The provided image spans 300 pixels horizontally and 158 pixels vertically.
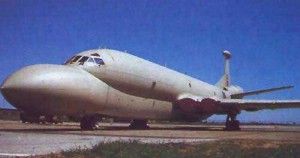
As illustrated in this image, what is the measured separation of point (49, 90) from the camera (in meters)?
21.9

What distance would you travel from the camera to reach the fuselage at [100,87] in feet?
71.1

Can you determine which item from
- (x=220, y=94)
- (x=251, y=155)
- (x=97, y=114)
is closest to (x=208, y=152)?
(x=251, y=155)

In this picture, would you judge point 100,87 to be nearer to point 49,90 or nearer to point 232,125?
point 49,90

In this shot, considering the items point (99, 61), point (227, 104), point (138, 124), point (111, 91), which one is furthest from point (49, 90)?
point (227, 104)

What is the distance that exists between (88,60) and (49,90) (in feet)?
14.8

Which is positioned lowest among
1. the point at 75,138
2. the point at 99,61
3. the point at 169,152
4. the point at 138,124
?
the point at 169,152

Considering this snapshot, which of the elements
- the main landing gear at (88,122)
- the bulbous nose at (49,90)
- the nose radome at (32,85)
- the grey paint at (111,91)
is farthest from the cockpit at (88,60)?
the main landing gear at (88,122)

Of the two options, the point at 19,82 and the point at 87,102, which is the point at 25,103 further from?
A: the point at 87,102

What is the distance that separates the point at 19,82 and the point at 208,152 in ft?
41.7

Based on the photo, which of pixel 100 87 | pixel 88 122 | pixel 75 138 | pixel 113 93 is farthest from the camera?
pixel 113 93

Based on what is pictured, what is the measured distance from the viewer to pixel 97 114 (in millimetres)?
25672

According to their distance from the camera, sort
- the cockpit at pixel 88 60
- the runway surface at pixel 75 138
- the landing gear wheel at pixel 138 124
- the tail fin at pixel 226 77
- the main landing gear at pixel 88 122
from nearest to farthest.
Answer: the runway surface at pixel 75 138 → the main landing gear at pixel 88 122 → the cockpit at pixel 88 60 → the landing gear wheel at pixel 138 124 → the tail fin at pixel 226 77

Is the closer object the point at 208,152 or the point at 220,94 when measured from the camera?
the point at 208,152

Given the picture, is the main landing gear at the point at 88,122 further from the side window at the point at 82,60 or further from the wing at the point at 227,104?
the wing at the point at 227,104
